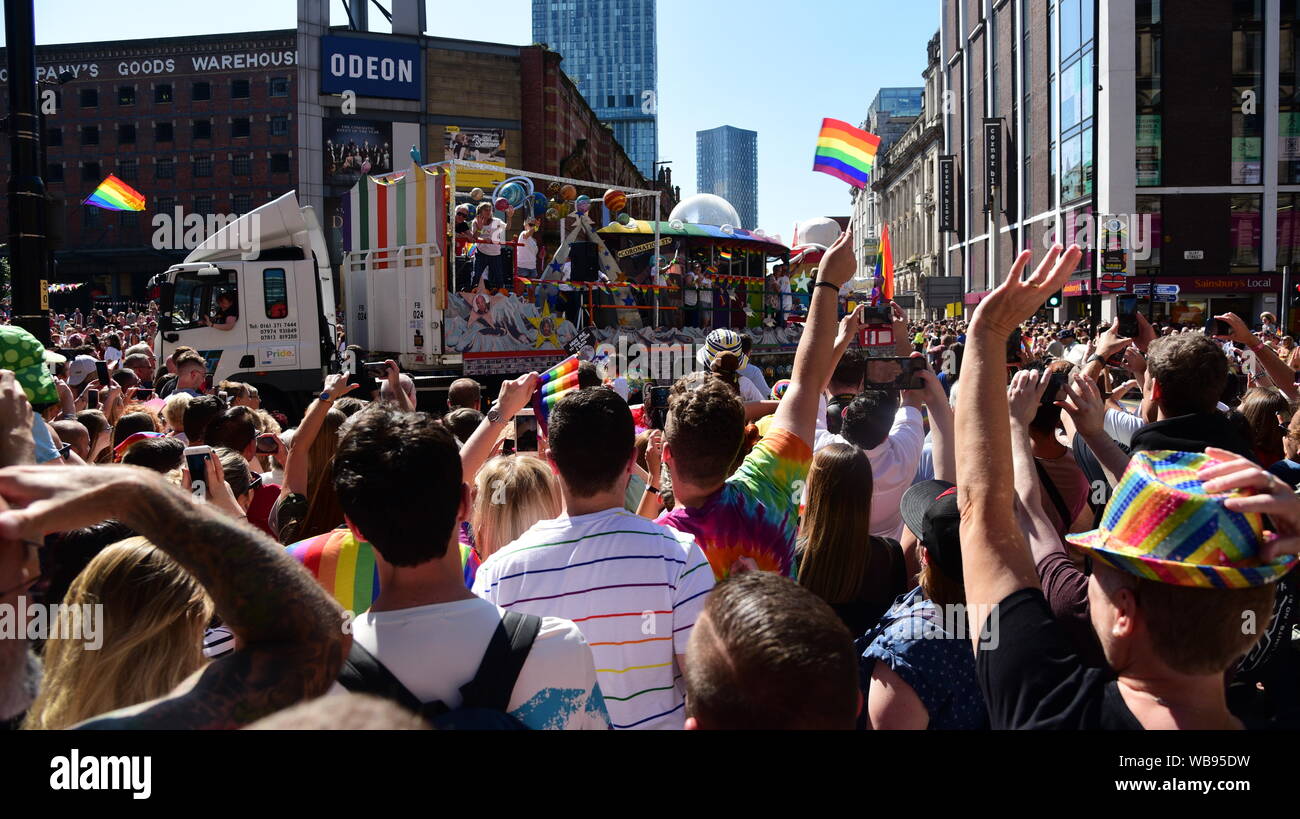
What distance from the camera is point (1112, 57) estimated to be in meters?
41.0

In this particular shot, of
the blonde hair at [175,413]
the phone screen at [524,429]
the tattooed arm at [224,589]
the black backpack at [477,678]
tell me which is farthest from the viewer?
the blonde hair at [175,413]

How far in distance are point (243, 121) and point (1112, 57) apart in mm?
44164

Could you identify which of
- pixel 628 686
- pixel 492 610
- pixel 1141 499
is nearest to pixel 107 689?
pixel 492 610

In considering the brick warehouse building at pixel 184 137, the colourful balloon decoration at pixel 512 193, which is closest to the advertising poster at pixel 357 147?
the brick warehouse building at pixel 184 137

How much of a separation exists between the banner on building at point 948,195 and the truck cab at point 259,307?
183ft

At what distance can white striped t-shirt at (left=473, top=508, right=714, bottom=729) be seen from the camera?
2488 mm

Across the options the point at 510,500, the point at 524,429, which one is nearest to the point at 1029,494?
the point at 510,500

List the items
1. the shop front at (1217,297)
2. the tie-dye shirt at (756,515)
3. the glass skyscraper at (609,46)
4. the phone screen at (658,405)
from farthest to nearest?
the glass skyscraper at (609,46), the shop front at (1217,297), the phone screen at (658,405), the tie-dye shirt at (756,515)

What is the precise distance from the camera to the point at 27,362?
359cm

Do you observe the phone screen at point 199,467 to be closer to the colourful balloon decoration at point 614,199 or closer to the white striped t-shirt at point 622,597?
the white striped t-shirt at point 622,597

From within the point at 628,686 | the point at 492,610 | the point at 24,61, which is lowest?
the point at 628,686

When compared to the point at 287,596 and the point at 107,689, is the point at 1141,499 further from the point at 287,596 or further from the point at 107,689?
the point at 107,689

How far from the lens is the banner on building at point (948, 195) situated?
63.4 meters

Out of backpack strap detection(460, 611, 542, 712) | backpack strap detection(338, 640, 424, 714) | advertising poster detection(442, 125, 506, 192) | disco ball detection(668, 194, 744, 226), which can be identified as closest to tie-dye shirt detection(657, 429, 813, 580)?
backpack strap detection(460, 611, 542, 712)
